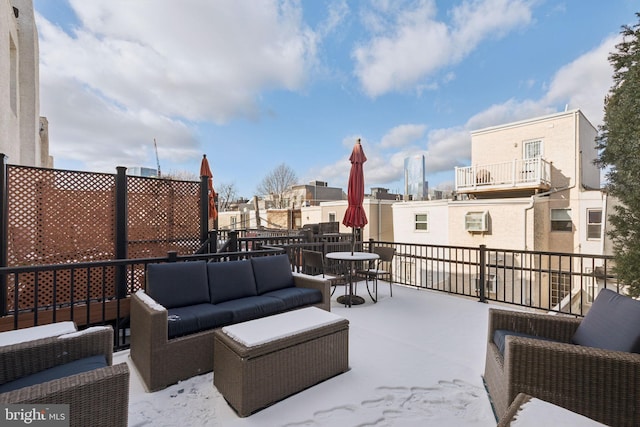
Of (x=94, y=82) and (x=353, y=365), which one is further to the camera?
(x=94, y=82)

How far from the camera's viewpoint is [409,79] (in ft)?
31.4

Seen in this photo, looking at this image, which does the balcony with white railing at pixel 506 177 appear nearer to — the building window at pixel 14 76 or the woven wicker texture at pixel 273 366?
the woven wicker texture at pixel 273 366

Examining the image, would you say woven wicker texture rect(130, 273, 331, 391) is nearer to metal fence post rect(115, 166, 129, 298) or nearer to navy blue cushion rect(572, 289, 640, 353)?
metal fence post rect(115, 166, 129, 298)

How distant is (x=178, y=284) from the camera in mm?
3010

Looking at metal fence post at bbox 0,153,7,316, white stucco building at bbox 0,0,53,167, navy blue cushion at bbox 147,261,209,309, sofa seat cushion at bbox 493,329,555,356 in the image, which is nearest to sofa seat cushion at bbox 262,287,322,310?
navy blue cushion at bbox 147,261,209,309

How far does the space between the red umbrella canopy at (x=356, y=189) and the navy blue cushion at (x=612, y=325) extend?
3.52m

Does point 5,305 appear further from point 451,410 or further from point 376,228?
point 376,228

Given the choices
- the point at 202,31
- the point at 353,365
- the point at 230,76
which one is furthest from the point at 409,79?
the point at 353,365

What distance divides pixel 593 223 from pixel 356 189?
9946mm

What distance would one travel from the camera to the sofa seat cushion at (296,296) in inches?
133

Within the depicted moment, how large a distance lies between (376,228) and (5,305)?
13950 mm

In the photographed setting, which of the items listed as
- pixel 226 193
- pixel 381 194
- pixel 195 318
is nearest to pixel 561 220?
pixel 381 194

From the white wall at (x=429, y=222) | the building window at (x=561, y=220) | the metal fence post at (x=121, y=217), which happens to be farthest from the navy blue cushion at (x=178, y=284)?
the building window at (x=561, y=220)

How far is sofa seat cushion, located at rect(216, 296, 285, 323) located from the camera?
294 cm
